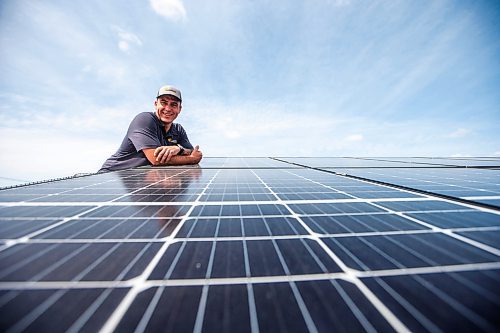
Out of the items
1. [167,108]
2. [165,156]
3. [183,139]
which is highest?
[167,108]

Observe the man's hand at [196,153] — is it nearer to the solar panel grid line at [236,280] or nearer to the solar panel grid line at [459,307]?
the solar panel grid line at [236,280]

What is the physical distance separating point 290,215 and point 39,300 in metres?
3.03

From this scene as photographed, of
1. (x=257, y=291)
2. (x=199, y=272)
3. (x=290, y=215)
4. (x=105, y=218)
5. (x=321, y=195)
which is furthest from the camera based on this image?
(x=321, y=195)

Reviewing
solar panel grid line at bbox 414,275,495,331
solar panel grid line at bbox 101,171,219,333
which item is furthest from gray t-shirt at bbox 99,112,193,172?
solar panel grid line at bbox 414,275,495,331

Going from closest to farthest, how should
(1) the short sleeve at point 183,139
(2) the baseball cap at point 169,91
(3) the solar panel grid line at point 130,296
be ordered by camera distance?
(3) the solar panel grid line at point 130,296 < (2) the baseball cap at point 169,91 < (1) the short sleeve at point 183,139

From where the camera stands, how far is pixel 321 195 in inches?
193

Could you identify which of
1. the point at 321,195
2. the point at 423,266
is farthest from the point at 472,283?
the point at 321,195

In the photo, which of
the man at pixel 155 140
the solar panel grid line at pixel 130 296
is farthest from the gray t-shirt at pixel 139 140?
the solar panel grid line at pixel 130 296

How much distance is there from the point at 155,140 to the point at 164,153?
0.73 m

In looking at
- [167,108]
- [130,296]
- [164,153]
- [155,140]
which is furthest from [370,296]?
[167,108]

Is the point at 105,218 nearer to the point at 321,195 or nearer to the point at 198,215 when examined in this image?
the point at 198,215

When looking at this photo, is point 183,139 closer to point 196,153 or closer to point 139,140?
point 196,153

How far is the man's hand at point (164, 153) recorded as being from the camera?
30.6 ft

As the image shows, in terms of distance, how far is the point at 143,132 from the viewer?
920 cm
